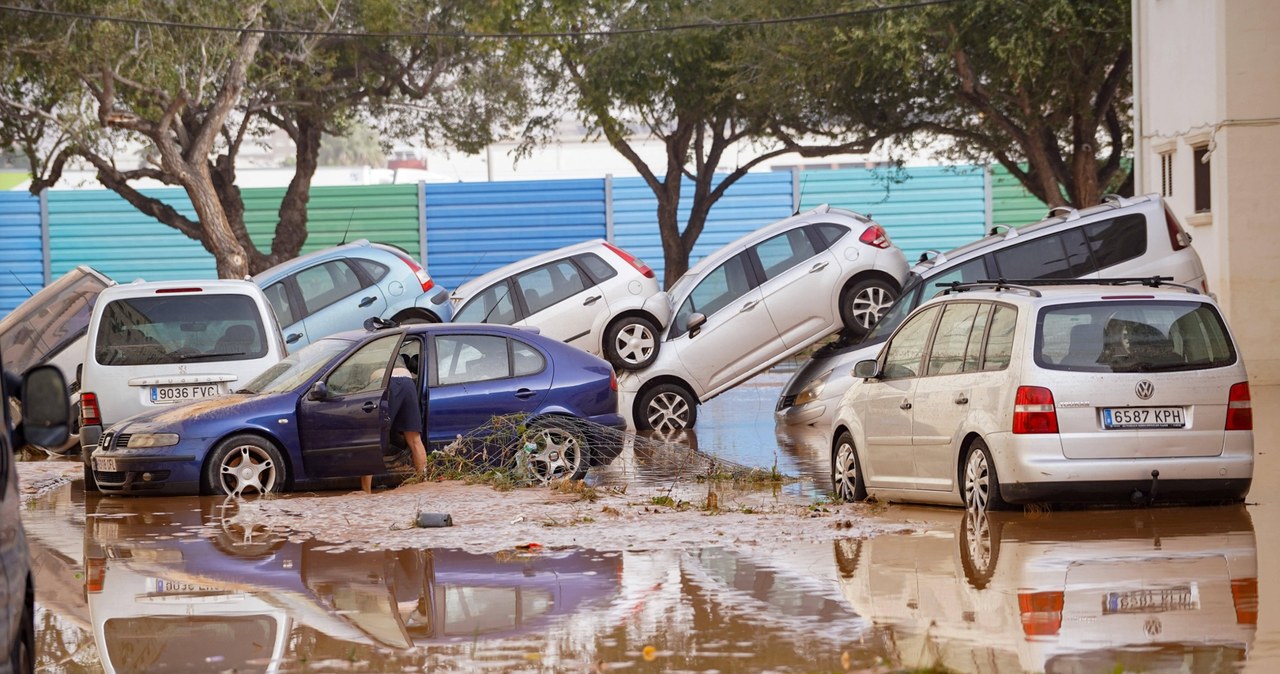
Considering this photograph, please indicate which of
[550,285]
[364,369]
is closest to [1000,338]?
[364,369]

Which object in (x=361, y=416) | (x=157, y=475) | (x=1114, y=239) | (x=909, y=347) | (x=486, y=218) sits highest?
(x=486, y=218)

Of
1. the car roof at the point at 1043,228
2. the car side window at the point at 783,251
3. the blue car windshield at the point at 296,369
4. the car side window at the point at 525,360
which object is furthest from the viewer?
the car side window at the point at 783,251

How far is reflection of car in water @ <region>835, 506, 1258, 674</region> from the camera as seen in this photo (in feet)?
20.8

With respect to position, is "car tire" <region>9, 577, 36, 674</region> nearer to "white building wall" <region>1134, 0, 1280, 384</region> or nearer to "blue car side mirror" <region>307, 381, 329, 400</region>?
"blue car side mirror" <region>307, 381, 329, 400</region>

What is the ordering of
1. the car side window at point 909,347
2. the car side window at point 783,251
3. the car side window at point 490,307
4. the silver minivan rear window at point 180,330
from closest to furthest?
the car side window at point 909,347 < the silver minivan rear window at point 180,330 < the car side window at point 783,251 < the car side window at point 490,307

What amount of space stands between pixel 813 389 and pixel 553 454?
5.57 m

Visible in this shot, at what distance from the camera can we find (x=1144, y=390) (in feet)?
32.4

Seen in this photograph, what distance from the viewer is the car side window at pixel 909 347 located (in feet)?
37.1

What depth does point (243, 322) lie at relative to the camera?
1465 centimetres

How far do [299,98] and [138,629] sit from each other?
23.3m

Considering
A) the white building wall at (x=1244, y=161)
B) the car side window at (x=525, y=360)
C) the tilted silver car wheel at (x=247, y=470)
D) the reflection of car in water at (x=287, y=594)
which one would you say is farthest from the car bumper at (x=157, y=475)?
the white building wall at (x=1244, y=161)

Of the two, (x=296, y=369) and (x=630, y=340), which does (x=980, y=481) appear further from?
(x=630, y=340)

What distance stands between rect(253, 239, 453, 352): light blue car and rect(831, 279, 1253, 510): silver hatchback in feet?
34.2

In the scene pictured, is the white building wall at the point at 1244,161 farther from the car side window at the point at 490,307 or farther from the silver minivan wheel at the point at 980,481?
the silver minivan wheel at the point at 980,481
